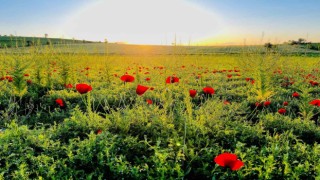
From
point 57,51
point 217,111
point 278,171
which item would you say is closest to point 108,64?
point 57,51

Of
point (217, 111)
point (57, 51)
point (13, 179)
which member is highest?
point (57, 51)

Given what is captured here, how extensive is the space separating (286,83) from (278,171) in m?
6.81

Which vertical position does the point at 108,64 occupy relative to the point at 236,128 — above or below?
above

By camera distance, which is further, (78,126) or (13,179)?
(78,126)

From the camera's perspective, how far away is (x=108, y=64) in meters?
8.93

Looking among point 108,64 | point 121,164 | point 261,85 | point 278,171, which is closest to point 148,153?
point 121,164

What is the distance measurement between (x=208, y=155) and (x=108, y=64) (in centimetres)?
618

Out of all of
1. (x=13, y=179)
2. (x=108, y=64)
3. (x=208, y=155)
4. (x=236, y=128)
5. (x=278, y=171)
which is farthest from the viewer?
(x=108, y=64)

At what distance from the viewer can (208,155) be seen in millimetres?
3260

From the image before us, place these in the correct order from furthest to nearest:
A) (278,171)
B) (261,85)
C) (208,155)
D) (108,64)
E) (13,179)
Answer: (108,64) < (261,85) < (208,155) < (278,171) < (13,179)

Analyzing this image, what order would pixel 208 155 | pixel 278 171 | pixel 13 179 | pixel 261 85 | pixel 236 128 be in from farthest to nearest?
pixel 261 85 < pixel 236 128 < pixel 208 155 < pixel 278 171 < pixel 13 179

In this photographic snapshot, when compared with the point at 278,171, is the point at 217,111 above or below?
above

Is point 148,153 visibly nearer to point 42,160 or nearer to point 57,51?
point 42,160

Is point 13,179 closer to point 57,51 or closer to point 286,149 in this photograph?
point 286,149
